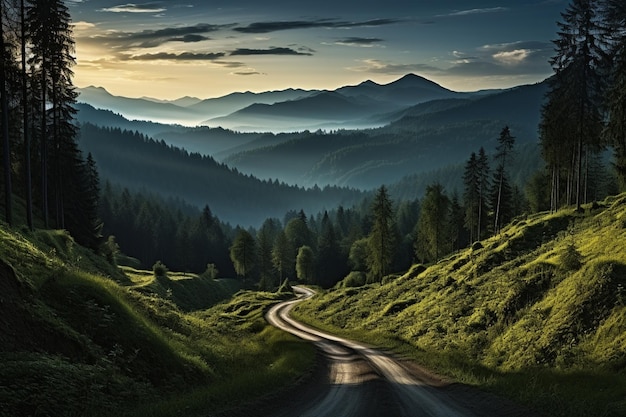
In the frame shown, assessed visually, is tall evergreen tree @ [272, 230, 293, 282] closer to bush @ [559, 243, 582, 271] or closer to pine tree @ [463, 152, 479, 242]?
pine tree @ [463, 152, 479, 242]

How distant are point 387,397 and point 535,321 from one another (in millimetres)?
11447

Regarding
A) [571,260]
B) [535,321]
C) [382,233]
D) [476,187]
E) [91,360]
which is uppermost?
[476,187]

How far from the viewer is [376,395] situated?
56.5 feet

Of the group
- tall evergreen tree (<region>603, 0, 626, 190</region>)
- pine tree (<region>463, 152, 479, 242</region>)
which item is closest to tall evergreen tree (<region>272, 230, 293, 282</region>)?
pine tree (<region>463, 152, 479, 242</region>)

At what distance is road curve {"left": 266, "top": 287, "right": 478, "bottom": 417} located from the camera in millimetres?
14633

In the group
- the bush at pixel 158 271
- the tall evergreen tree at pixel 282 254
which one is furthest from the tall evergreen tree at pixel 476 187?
the tall evergreen tree at pixel 282 254

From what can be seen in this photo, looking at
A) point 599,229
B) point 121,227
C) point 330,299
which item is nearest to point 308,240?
point 121,227

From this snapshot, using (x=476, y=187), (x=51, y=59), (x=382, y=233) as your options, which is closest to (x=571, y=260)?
(x=51, y=59)

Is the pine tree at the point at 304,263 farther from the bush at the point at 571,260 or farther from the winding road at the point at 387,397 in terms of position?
the bush at the point at 571,260

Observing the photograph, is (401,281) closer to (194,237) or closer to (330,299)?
(330,299)

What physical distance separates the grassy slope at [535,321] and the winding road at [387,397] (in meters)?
1.14

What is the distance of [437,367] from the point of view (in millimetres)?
24172

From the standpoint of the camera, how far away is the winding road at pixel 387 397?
1460cm

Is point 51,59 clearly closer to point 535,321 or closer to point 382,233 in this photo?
point 535,321
